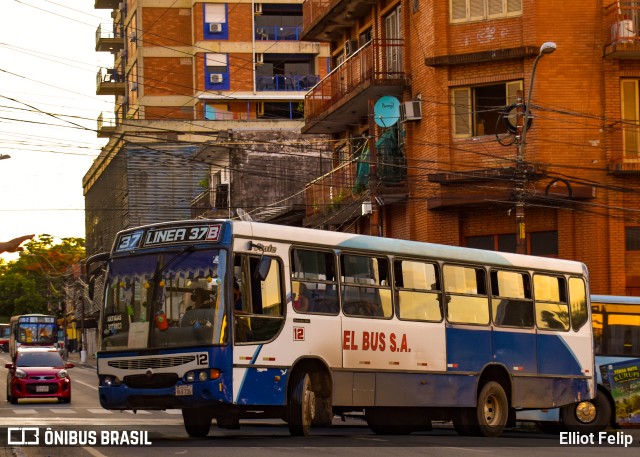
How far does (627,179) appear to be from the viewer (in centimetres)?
3462

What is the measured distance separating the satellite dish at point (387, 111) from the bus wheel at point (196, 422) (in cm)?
1799

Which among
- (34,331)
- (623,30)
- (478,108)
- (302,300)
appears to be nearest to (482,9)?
(478,108)

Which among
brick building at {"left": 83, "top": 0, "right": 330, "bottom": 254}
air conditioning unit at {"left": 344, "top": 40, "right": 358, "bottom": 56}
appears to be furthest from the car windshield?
brick building at {"left": 83, "top": 0, "right": 330, "bottom": 254}

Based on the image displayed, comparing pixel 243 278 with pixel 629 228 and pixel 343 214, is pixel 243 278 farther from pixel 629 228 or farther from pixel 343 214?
pixel 343 214

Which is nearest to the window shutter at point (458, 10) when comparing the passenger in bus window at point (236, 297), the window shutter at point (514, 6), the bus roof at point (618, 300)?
the window shutter at point (514, 6)

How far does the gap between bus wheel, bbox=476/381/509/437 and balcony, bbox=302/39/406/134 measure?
16051mm

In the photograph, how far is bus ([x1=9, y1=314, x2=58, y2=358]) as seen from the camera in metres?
76.9

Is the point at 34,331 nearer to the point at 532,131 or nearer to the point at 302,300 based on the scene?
the point at 532,131

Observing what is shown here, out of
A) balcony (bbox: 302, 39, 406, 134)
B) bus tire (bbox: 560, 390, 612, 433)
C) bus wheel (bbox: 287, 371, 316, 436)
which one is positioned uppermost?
balcony (bbox: 302, 39, 406, 134)

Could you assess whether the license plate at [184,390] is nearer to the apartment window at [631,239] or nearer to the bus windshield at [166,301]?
the bus windshield at [166,301]

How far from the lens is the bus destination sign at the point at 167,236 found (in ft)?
59.9

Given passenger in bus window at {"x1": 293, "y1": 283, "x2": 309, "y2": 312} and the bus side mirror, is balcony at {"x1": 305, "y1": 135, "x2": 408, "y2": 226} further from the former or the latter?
the bus side mirror

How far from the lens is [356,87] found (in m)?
38.5

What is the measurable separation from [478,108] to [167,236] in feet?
59.8
